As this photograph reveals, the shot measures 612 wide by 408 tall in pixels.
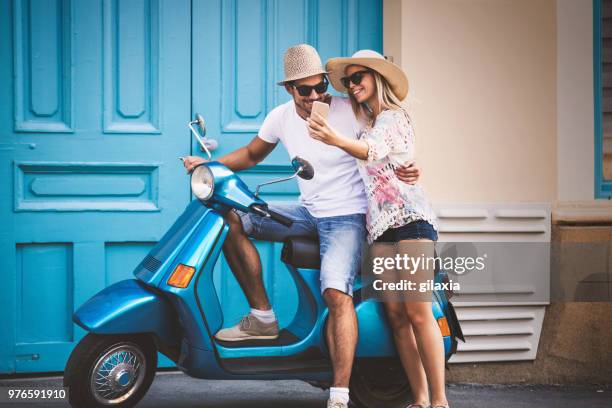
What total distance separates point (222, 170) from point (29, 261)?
1596 mm

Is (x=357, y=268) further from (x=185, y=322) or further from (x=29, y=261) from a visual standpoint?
(x=29, y=261)

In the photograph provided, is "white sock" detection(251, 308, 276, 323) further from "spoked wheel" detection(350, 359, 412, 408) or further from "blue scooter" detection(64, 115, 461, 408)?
"spoked wheel" detection(350, 359, 412, 408)

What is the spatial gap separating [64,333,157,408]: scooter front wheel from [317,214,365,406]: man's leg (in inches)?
31.3

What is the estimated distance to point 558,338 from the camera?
5.29 m

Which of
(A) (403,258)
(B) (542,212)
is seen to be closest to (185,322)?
(A) (403,258)

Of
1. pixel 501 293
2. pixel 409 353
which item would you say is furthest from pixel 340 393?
pixel 501 293

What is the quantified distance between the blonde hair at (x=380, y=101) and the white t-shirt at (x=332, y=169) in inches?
1.9

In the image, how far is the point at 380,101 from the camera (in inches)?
156

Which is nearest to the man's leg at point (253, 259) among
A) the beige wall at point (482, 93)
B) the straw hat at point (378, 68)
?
the straw hat at point (378, 68)

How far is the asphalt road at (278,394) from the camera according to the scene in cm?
459

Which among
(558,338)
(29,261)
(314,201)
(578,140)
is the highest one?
(578,140)

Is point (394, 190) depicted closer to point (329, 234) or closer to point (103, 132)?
point (329, 234)

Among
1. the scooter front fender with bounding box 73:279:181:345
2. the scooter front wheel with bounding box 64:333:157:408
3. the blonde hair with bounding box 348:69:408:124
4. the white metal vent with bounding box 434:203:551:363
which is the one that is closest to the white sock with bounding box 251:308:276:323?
the scooter front fender with bounding box 73:279:181:345

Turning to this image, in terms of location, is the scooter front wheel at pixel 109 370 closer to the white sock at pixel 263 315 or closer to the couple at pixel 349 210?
the couple at pixel 349 210
